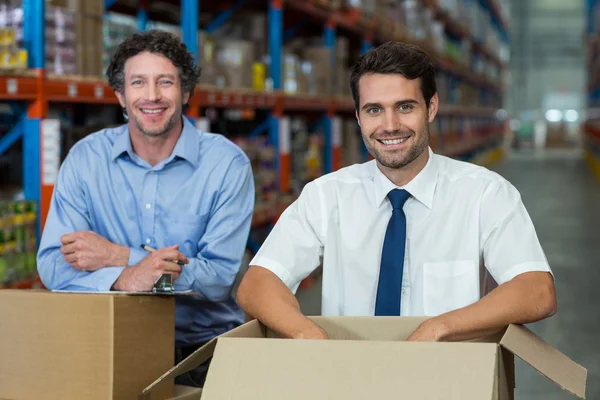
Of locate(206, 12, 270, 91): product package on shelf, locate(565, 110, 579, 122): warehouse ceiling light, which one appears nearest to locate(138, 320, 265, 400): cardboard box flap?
locate(206, 12, 270, 91): product package on shelf

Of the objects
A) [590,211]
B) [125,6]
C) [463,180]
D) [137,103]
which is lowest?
[590,211]

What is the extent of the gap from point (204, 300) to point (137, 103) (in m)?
0.63

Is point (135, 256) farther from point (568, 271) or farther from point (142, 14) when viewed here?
point (568, 271)

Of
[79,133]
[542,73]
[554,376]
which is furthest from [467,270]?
[542,73]

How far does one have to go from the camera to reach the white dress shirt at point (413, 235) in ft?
7.30

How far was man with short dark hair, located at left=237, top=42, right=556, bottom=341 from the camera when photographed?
2.21m

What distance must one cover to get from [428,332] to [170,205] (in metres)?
1.13

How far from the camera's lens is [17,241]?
372 centimetres

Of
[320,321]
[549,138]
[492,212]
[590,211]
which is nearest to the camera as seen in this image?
[320,321]

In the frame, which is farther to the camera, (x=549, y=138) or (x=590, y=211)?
(x=549, y=138)

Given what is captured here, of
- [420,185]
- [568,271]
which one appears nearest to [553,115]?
[568,271]

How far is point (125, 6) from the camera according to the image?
6871mm

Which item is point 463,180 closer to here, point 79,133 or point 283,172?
point 79,133

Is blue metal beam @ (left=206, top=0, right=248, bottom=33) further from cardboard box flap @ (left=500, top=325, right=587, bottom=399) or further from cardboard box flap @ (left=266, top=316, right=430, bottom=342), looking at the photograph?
cardboard box flap @ (left=500, top=325, right=587, bottom=399)
